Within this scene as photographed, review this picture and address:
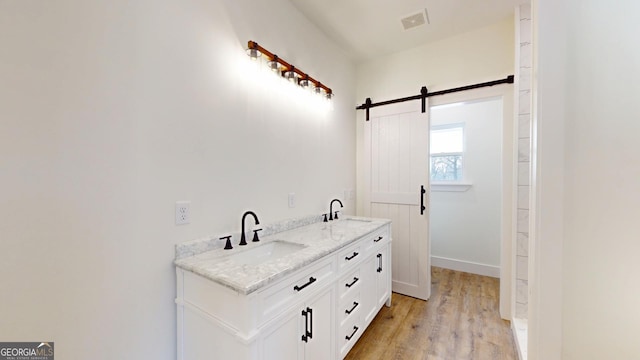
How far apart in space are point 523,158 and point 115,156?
9.43ft

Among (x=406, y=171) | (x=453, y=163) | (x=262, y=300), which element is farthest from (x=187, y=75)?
(x=453, y=163)

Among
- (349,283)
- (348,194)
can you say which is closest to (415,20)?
(348,194)

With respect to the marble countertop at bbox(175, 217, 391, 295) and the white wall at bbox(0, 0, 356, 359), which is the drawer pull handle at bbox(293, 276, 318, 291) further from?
the white wall at bbox(0, 0, 356, 359)

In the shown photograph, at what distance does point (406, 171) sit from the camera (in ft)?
9.14

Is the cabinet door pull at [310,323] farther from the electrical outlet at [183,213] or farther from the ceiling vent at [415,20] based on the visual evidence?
the ceiling vent at [415,20]

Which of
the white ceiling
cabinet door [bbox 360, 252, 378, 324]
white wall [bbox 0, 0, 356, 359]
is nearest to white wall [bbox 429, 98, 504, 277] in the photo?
the white ceiling

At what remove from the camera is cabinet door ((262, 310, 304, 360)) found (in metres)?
1.11

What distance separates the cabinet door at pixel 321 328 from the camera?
4.53 ft

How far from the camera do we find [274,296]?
1146 millimetres

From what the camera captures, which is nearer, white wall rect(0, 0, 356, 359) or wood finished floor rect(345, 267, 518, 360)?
white wall rect(0, 0, 356, 359)

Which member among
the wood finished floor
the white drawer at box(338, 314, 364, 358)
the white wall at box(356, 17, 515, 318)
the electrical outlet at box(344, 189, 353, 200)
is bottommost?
the wood finished floor

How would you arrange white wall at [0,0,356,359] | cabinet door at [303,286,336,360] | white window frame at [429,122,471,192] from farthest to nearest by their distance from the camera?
1. white window frame at [429,122,471,192]
2. cabinet door at [303,286,336,360]
3. white wall at [0,0,356,359]

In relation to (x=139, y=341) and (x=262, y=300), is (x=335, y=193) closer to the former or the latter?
(x=262, y=300)

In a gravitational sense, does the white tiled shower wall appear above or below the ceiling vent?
below
